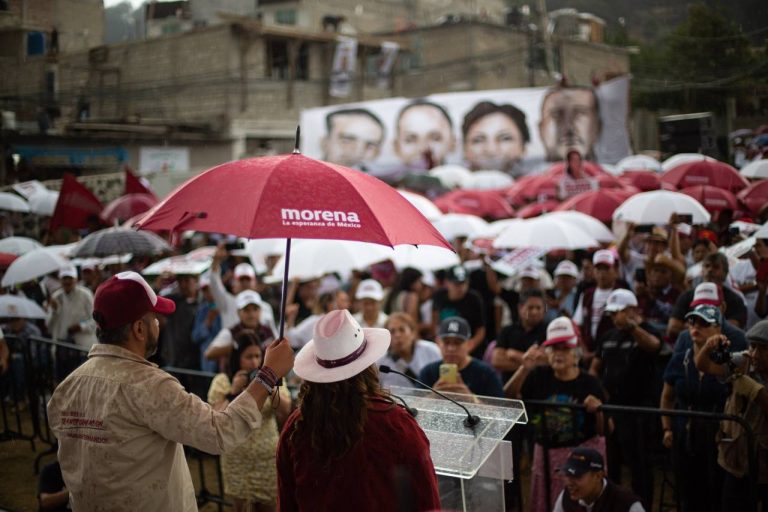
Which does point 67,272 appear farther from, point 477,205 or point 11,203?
point 477,205

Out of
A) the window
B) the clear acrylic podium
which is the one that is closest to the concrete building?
the window

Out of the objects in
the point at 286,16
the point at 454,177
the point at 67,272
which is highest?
the point at 286,16

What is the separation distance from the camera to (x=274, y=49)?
34750 mm

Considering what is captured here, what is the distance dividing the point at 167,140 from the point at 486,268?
71.9ft

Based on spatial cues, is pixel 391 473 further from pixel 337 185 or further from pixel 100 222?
pixel 100 222

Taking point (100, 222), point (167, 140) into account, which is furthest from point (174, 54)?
point (100, 222)

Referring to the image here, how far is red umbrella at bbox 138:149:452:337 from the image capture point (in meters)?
3.06

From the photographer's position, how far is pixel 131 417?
303 cm

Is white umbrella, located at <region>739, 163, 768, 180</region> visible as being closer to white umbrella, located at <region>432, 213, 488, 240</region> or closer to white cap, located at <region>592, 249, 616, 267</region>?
white umbrella, located at <region>432, 213, 488, 240</region>

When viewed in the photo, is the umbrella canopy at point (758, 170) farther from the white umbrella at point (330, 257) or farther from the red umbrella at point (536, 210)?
the white umbrella at point (330, 257)

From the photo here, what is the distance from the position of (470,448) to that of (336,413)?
0.74 meters

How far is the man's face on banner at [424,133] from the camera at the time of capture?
26.5 m

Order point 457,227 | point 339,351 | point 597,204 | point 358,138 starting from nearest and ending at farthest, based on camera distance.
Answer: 1. point 339,351
2. point 457,227
3. point 597,204
4. point 358,138

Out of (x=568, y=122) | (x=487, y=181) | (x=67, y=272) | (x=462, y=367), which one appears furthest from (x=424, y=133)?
(x=462, y=367)
